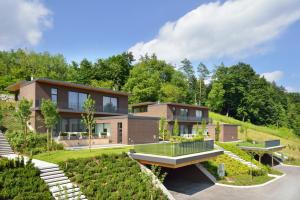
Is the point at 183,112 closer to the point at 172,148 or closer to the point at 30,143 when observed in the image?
the point at 172,148

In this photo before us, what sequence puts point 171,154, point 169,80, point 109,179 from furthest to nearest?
point 169,80, point 171,154, point 109,179

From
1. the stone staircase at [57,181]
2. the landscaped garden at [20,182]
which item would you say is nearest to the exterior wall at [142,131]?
the stone staircase at [57,181]

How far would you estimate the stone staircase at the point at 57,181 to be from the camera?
14.2m

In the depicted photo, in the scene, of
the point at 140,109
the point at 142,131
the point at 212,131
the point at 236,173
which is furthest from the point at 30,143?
the point at 212,131

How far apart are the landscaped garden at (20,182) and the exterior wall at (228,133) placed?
33557 millimetres

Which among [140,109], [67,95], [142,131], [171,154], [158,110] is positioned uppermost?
[67,95]

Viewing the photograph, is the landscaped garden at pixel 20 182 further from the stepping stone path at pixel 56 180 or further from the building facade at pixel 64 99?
the building facade at pixel 64 99

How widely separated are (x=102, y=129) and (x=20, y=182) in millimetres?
17211

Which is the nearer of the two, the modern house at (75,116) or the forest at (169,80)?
the modern house at (75,116)

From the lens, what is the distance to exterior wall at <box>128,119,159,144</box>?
2809 cm

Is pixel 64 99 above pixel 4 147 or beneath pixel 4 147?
above

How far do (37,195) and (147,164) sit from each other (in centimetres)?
899

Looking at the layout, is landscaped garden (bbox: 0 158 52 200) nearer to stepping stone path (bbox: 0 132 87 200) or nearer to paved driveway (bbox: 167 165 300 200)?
stepping stone path (bbox: 0 132 87 200)

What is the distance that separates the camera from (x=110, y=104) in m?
36.6
